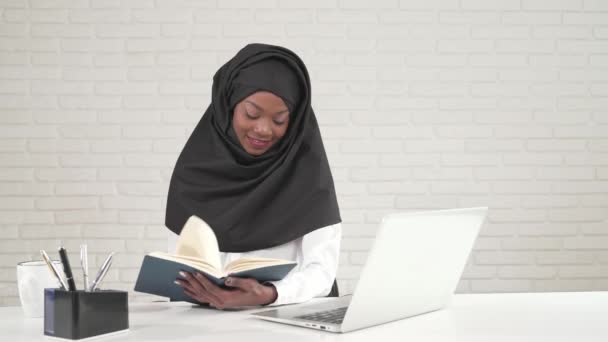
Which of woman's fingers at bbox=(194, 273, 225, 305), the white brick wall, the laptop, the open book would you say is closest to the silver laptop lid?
the laptop

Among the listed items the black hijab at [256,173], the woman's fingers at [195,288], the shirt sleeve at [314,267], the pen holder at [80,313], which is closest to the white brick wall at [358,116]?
the black hijab at [256,173]

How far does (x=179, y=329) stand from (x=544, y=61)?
247cm

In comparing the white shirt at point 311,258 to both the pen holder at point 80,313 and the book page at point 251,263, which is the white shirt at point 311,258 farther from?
the pen holder at point 80,313

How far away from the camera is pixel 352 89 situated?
2986 millimetres

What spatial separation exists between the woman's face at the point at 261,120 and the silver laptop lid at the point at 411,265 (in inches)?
27.5

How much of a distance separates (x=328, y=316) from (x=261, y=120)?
755mm

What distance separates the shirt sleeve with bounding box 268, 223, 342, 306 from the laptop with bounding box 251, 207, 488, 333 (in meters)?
0.16

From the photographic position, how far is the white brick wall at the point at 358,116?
2928 millimetres

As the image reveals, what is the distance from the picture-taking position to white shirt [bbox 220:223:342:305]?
155cm

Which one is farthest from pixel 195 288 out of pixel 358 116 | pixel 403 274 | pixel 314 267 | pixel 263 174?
pixel 358 116

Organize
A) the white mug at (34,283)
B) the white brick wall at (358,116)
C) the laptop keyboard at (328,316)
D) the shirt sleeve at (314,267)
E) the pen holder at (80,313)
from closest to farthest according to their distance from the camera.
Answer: the pen holder at (80,313) → the laptop keyboard at (328,316) → the white mug at (34,283) → the shirt sleeve at (314,267) → the white brick wall at (358,116)

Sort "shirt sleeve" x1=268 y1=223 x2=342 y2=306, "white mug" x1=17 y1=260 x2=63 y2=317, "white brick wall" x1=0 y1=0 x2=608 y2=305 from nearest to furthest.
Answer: "white mug" x1=17 y1=260 x2=63 y2=317, "shirt sleeve" x1=268 y1=223 x2=342 y2=306, "white brick wall" x1=0 y1=0 x2=608 y2=305

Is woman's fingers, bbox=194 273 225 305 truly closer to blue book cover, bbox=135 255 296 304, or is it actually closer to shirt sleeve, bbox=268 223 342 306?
blue book cover, bbox=135 255 296 304

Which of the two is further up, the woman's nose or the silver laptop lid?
the woman's nose
